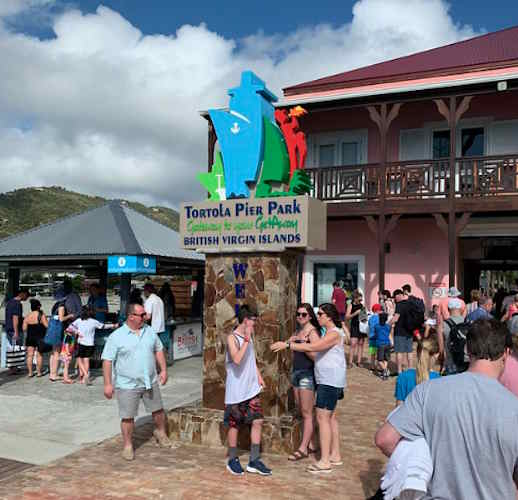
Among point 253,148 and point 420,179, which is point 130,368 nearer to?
point 253,148

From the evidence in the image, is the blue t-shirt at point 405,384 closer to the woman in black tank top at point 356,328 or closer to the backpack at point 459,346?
the backpack at point 459,346

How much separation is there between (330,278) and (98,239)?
7.68 m

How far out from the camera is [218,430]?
6312 mm

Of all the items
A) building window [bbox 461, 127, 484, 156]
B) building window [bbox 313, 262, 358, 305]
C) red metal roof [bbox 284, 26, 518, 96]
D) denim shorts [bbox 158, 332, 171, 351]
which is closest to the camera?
denim shorts [bbox 158, 332, 171, 351]

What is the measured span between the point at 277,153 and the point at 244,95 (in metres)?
0.82

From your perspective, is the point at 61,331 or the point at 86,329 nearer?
the point at 86,329

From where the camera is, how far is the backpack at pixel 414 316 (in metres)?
9.67

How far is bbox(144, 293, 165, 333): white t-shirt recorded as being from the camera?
417 inches

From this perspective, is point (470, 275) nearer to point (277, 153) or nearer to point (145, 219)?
point (145, 219)

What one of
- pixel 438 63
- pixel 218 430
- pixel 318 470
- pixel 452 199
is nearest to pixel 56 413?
pixel 218 430

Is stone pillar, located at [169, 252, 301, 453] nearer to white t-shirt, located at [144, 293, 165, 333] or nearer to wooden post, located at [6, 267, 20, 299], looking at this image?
white t-shirt, located at [144, 293, 165, 333]

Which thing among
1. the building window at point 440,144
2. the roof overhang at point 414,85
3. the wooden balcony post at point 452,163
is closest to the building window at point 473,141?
the building window at point 440,144

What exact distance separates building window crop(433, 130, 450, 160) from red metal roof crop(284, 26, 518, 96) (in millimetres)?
1668

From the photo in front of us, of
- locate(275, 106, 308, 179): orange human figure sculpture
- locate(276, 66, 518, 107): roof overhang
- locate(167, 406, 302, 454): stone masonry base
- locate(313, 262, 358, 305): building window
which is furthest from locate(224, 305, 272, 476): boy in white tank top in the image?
locate(313, 262, 358, 305): building window
